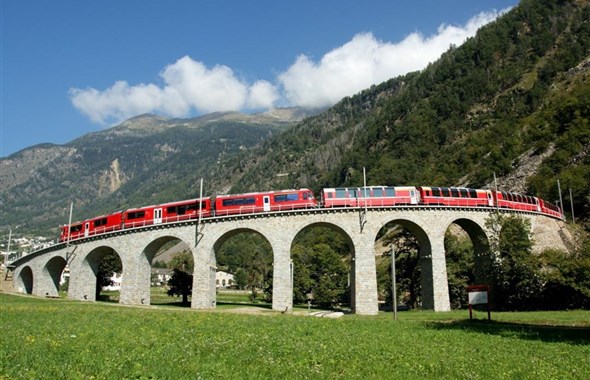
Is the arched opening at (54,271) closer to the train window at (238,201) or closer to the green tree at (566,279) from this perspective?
the train window at (238,201)

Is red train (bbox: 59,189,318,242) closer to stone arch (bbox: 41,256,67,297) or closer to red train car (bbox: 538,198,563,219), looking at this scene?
stone arch (bbox: 41,256,67,297)

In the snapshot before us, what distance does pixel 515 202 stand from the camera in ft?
180

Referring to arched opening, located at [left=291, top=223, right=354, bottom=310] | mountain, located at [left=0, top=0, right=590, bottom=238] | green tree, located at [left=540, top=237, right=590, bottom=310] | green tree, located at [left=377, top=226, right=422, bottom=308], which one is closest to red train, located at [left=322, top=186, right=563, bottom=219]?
green tree, located at [left=377, top=226, right=422, bottom=308]

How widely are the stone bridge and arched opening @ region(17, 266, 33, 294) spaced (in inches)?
963

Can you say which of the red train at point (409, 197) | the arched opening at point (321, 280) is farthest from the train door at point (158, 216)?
the arched opening at point (321, 280)

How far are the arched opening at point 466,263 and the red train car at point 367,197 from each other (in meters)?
7.74

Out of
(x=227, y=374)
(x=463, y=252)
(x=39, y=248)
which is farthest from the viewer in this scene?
(x=39, y=248)

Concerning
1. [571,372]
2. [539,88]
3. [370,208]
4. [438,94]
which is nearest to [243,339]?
[571,372]

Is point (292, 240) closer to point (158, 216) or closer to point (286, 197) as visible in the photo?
point (286, 197)

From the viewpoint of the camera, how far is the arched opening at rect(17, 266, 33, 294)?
68.5 metres

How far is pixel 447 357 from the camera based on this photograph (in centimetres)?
1318

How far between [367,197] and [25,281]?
56209 mm

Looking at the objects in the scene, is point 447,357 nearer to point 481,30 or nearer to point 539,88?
point 539,88

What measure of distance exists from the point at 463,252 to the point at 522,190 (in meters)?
39.9
